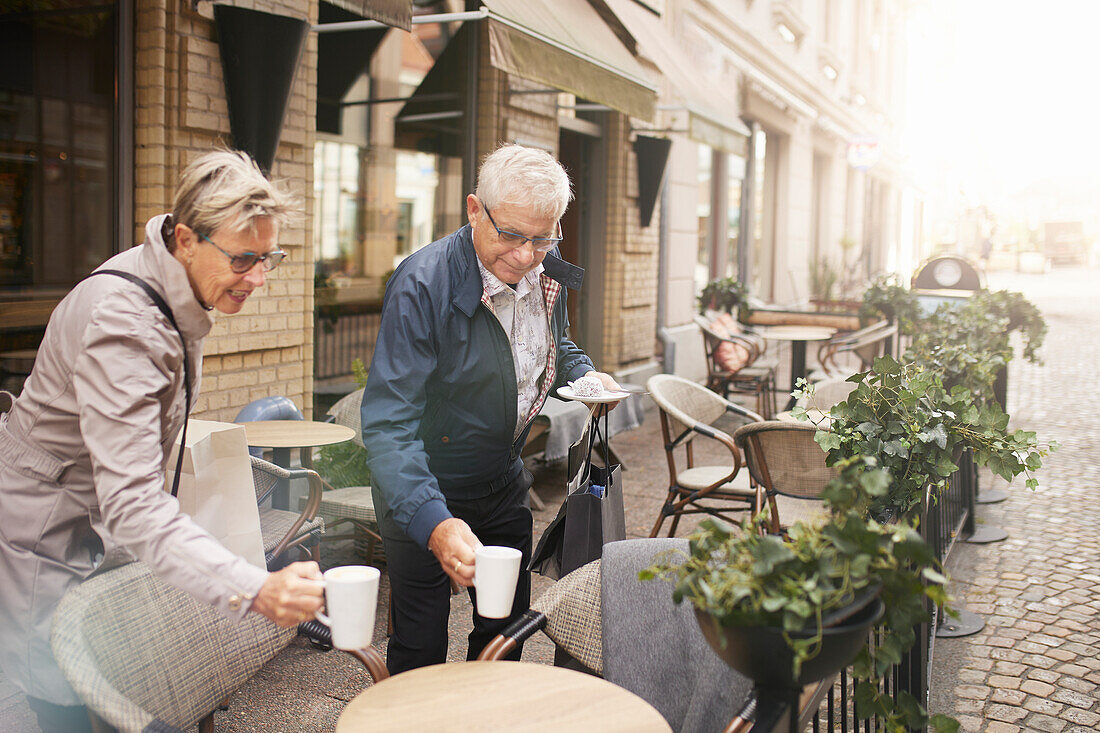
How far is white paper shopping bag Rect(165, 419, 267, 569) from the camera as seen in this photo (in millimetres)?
2268

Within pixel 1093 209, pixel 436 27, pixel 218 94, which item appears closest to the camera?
pixel 218 94

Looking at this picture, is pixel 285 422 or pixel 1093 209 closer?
pixel 285 422

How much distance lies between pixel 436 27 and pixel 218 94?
3101 millimetres

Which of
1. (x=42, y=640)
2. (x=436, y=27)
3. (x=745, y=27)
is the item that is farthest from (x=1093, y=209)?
(x=42, y=640)

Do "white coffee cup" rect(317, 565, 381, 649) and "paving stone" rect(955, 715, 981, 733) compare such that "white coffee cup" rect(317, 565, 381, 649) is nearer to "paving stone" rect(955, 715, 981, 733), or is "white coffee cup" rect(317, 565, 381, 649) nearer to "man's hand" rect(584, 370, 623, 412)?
"man's hand" rect(584, 370, 623, 412)

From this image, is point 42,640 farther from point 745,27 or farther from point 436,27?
point 745,27

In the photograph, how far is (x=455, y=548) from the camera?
6.68 ft

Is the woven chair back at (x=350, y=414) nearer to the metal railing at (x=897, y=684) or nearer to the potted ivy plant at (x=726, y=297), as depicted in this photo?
the metal railing at (x=897, y=684)

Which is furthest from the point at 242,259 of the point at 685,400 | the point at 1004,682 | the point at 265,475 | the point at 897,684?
the point at 685,400

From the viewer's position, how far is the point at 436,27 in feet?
24.6

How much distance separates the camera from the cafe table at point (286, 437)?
13.6ft

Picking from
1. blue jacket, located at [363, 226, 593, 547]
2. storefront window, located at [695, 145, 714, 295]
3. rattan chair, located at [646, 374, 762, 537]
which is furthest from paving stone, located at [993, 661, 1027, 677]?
storefront window, located at [695, 145, 714, 295]

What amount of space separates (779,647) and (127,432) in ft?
3.80

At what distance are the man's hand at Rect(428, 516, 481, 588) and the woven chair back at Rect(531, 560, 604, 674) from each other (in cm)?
Answer: 34
